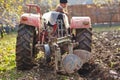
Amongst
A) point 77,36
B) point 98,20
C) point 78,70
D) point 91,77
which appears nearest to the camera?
point 91,77

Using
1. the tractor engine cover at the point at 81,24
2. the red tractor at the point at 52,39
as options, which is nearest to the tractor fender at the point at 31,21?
the red tractor at the point at 52,39

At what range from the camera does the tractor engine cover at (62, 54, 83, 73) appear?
7625mm

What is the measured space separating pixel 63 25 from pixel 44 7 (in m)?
20.9

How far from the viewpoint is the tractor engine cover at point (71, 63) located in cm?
762

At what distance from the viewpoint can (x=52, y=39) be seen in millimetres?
8141

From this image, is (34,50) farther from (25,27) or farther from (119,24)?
(119,24)

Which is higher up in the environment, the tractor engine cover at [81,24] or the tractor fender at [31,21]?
the tractor fender at [31,21]

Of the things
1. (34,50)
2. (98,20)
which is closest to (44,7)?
(98,20)

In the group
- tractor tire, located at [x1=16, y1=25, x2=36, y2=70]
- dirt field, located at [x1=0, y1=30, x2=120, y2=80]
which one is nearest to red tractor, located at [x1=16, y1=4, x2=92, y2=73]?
tractor tire, located at [x1=16, y1=25, x2=36, y2=70]

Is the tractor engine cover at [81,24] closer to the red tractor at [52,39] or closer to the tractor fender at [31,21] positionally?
the red tractor at [52,39]

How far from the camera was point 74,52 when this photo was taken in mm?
8242

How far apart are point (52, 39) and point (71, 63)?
31.3 inches

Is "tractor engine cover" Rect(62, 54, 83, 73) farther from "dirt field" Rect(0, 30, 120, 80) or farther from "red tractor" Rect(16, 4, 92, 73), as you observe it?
"dirt field" Rect(0, 30, 120, 80)

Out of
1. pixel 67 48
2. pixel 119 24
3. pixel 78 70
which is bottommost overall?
pixel 119 24
